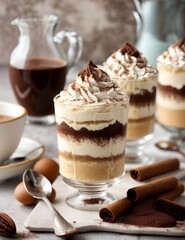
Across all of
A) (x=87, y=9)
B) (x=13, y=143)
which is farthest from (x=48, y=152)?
(x=87, y=9)

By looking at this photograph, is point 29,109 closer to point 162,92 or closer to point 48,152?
point 48,152

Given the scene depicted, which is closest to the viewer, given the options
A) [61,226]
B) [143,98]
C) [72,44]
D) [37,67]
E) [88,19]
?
[61,226]

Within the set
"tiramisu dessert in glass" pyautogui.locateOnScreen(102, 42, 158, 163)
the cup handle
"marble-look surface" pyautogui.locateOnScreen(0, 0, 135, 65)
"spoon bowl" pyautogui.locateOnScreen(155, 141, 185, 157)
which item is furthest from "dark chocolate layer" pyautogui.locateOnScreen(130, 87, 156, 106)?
"marble-look surface" pyautogui.locateOnScreen(0, 0, 135, 65)

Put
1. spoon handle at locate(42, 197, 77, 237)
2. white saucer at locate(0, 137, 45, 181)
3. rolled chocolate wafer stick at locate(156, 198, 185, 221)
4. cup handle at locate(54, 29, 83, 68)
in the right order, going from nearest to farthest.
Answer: spoon handle at locate(42, 197, 77, 237)
rolled chocolate wafer stick at locate(156, 198, 185, 221)
white saucer at locate(0, 137, 45, 181)
cup handle at locate(54, 29, 83, 68)

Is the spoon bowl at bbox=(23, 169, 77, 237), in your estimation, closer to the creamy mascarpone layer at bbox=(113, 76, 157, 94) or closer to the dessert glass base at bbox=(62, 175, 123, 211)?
the dessert glass base at bbox=(62, 175, 123, 211)

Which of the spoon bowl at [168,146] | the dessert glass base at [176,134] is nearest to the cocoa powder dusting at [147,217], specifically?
the spoon bowl at [168,146]

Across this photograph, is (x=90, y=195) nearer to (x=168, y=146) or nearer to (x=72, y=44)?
(x=168, y=146)

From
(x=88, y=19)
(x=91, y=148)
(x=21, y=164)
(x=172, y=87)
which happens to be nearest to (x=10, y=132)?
(x=21, y=164)
